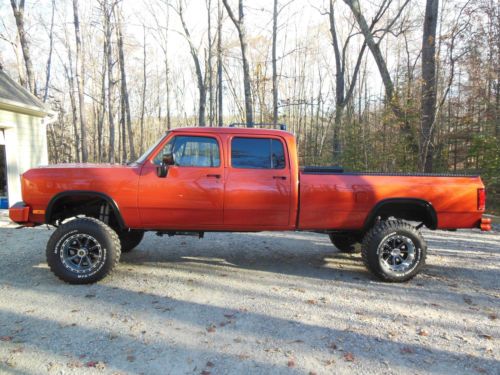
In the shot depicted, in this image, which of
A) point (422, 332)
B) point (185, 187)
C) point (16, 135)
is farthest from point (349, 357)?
point (16, 135)

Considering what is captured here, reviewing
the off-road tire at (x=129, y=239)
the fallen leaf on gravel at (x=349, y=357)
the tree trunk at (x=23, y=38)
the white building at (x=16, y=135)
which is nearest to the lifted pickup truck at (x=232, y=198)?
the off-road tire at (x=129, y=239)

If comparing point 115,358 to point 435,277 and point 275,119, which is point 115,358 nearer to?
point 435,277

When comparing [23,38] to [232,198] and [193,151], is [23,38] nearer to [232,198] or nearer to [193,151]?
[193,151]

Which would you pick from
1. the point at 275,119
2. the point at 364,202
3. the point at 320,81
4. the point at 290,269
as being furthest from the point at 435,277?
the point at 320,81

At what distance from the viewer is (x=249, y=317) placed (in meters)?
3.62

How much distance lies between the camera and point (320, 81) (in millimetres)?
36000

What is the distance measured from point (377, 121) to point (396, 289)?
900cm

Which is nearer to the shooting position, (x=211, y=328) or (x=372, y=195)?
(x=211, y=328)

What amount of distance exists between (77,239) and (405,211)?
4.65 meters

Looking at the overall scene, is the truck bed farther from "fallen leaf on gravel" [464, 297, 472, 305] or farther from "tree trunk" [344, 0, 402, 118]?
"tree trunk" [344, 0, 402, 118]

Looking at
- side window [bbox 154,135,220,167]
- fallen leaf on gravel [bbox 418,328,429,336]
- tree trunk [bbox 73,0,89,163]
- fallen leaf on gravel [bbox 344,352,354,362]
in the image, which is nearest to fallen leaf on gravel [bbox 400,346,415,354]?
fallen leaf on gravel [bbox 418,328,429,336]

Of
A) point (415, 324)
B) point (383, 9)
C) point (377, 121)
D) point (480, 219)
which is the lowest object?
point (415, 324)

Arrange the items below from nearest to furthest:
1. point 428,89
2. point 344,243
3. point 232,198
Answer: point 232,198 → point 344,243 → point 428,89

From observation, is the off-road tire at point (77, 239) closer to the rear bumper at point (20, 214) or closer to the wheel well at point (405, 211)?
the rear bumper at point (20, 214)
